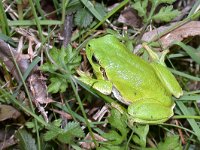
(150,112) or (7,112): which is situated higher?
(7,112)

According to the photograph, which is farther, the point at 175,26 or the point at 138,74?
the point at 175,26

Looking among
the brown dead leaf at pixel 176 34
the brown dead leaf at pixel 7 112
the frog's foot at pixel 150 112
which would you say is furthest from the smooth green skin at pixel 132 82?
the brown dead leaf at pixel 7 112

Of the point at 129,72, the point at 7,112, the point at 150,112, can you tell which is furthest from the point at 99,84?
the point at 7,112

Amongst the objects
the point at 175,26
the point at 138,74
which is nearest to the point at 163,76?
the point at 138,74

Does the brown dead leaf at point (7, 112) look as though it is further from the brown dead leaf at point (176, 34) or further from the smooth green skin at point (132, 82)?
the brown dead leaf at point (176, 34)

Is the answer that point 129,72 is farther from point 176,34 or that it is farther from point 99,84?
point 176,34

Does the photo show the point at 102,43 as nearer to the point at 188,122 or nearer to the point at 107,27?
the point at 107,27
